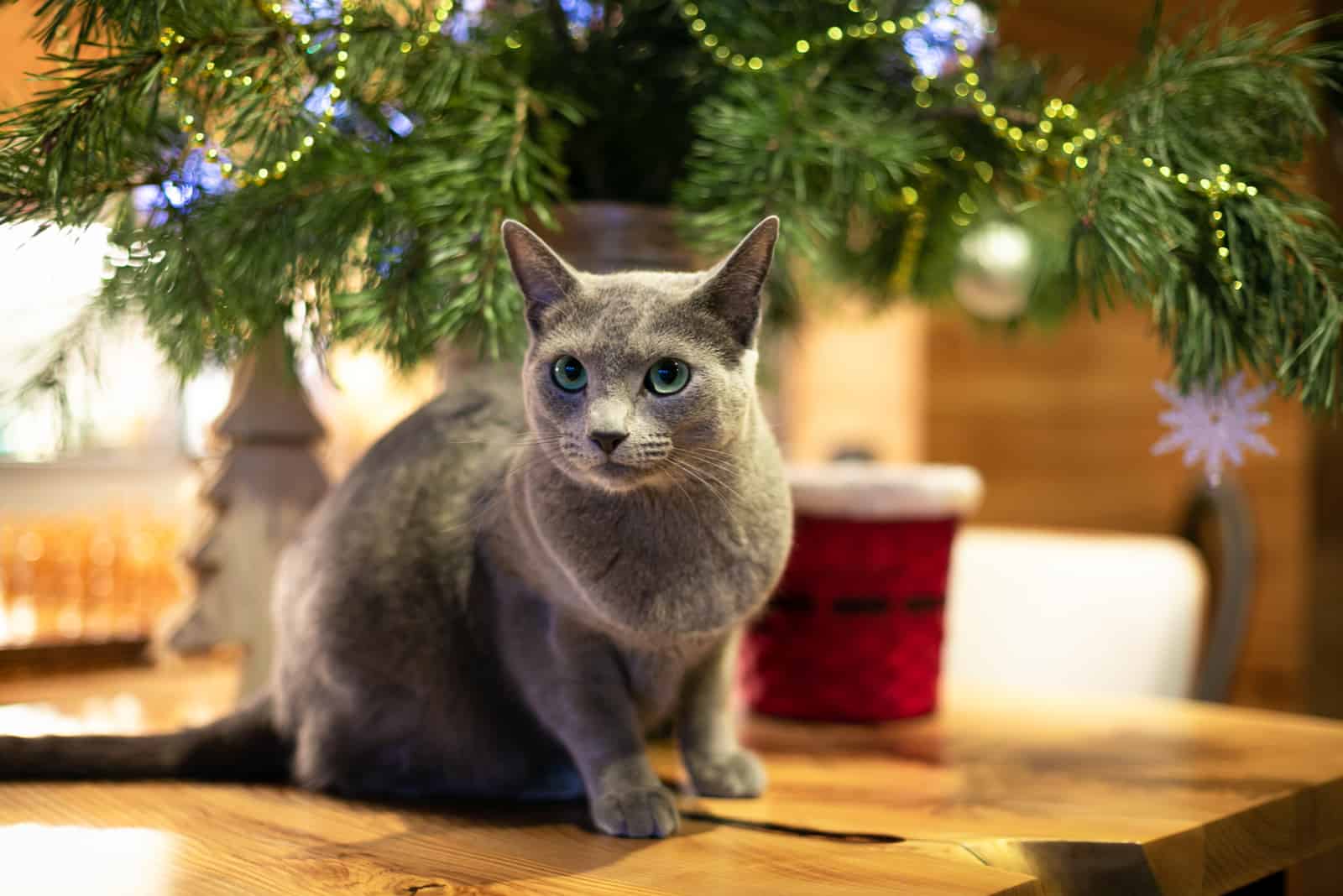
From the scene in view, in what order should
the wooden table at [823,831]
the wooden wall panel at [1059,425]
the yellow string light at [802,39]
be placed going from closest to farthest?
the wooden table at [823,831] → the yellow string light at [802,39] → the wooden wall panel at [1059,425]

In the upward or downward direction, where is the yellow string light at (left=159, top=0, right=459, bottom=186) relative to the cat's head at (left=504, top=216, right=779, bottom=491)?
upward

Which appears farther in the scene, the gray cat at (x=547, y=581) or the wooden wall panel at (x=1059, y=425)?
the wooden wall panel at (x=1059, y=425)

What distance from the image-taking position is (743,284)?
714mm

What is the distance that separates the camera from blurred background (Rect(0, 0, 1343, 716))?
1591 millimetres

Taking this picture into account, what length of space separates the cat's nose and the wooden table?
24 centimetres

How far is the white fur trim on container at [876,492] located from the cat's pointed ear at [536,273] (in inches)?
13.6

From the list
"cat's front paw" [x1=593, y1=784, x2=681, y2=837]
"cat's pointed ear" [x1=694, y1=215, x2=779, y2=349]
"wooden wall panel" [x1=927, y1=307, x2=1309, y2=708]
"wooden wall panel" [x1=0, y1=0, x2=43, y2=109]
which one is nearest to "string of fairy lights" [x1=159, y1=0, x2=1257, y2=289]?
"wooden wall panel" [x1=0, y1=0, x2=43, y2=109]

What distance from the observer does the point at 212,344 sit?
857 mm

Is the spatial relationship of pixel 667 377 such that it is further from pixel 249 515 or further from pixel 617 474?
pixel 249 515

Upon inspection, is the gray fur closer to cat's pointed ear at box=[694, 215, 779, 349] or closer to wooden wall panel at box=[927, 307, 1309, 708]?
cat's pointed ear at box=[694, 215, 779, 349]

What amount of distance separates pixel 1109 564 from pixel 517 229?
1.05 meters

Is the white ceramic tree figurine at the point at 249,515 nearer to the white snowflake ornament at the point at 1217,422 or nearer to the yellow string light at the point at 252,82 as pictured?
the yellow string light at the point at 252,82

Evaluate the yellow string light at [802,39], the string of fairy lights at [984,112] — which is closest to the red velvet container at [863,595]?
the string of fairy lights at [984,112]

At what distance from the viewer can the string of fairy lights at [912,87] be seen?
756 mm
